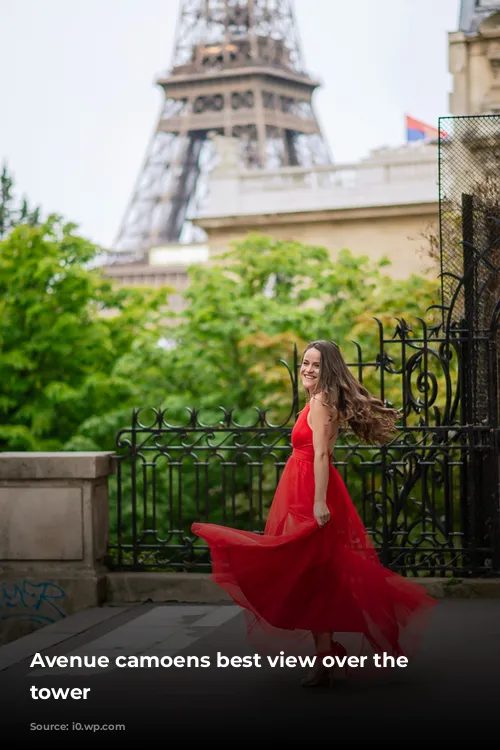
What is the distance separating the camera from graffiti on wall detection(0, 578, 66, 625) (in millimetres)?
8469

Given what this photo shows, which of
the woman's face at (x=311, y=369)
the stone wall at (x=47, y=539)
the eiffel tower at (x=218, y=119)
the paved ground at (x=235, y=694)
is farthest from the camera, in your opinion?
the eiffel tower at (x=218, y=119)

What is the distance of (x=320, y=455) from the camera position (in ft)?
18.6

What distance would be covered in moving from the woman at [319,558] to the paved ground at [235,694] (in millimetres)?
295

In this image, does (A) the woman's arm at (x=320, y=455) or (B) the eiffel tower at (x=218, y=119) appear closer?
(A) the woman's arm at (x=320, y=455)

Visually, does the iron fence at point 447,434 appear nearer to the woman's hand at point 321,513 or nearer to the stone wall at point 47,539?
the stone wall at point 47,539

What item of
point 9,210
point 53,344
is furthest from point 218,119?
point 53,344

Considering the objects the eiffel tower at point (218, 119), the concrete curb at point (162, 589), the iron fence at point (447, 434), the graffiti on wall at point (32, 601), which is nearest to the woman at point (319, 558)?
the iron fence at point (447, 434)

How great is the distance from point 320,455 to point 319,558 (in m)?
0.54

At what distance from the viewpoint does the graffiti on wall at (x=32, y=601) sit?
8.47 m

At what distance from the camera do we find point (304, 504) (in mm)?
5852

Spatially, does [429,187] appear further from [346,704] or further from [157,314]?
[346,704]

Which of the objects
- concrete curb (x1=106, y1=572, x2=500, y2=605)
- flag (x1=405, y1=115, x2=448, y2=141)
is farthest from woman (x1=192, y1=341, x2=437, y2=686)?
flag (x1=405, y1=115, x2=448, y2=141)

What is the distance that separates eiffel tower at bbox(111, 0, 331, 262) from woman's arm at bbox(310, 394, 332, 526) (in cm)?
4907

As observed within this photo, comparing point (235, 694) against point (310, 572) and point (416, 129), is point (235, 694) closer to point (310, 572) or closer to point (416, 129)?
point (310, 572)
